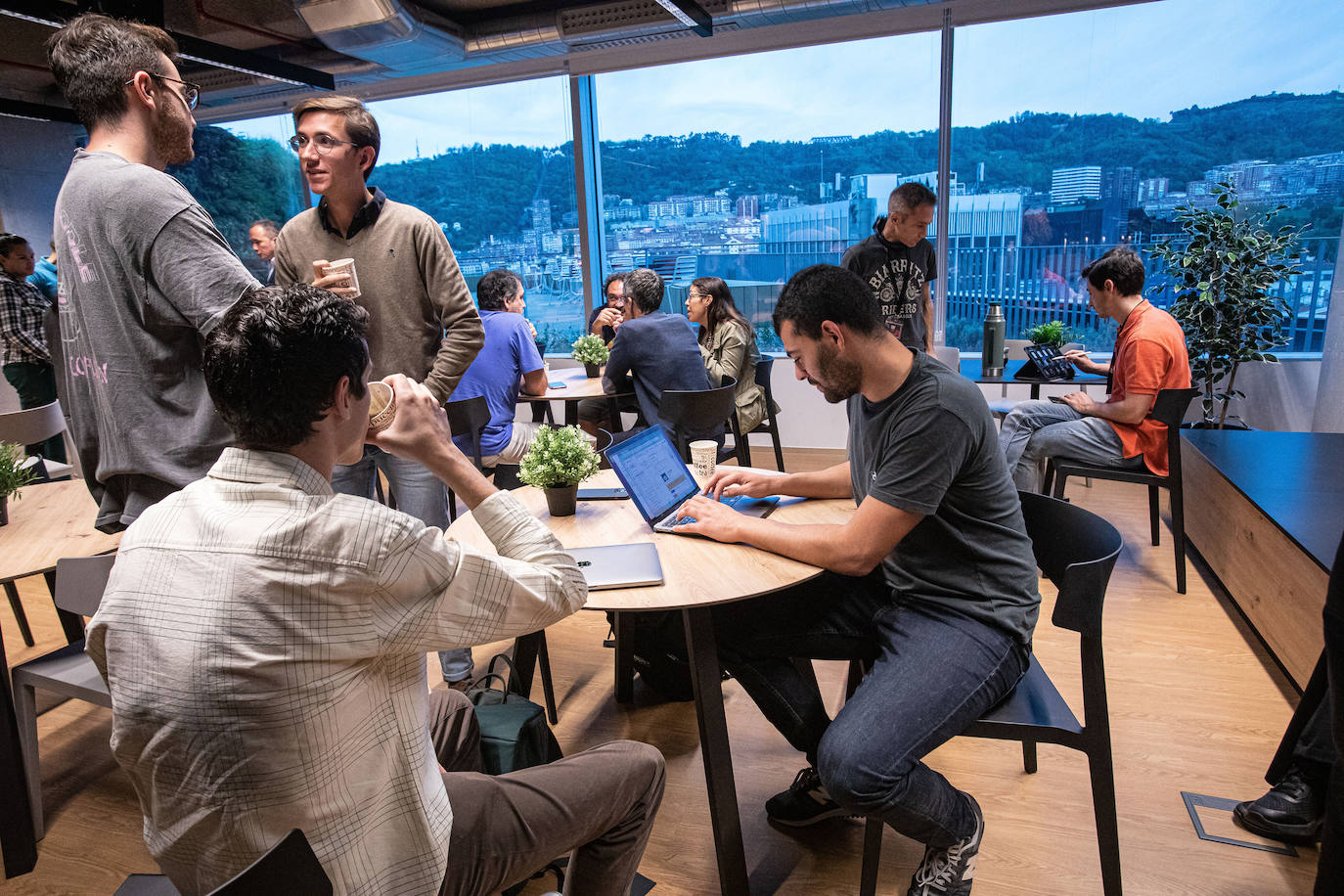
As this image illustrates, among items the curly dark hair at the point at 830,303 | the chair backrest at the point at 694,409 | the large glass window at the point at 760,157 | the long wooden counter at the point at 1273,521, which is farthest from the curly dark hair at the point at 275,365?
the large glass window at the point at 760,157

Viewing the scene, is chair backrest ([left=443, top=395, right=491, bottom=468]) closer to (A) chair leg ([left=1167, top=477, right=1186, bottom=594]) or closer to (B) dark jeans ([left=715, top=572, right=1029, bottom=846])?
(B) dark jeans ([left=715, top=572, right=1029, bottom=846])

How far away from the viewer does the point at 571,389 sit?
4.50 m

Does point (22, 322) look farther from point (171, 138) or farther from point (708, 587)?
point (708, 587)

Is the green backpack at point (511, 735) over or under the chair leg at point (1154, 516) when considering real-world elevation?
over

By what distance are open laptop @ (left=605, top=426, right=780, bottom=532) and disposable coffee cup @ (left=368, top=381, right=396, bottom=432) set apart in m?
0.65

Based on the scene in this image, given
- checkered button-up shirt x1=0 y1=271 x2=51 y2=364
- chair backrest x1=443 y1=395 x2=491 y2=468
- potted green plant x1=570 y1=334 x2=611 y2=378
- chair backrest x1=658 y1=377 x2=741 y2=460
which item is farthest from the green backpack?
checkered button-up shirt x1=0 y1=271 x2=51 y2=364

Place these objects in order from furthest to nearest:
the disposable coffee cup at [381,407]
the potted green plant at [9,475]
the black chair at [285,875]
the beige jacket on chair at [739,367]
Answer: the beige jacket on chair at [739,367], the potted green plant at [9,475], the disposable coffee cup at [381,407], the black chair at [285,875]

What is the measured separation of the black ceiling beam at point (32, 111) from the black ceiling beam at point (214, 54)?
1850mm

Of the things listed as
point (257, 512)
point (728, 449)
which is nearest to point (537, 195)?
point (728, 449)

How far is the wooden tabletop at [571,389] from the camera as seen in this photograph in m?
4.23

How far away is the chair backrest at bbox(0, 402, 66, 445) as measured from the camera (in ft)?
10.8

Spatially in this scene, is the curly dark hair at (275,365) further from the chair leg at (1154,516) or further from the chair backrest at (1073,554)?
the chair leg at (1154,516)

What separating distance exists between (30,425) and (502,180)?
442 cm

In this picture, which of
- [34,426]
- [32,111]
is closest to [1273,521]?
[34,426]
